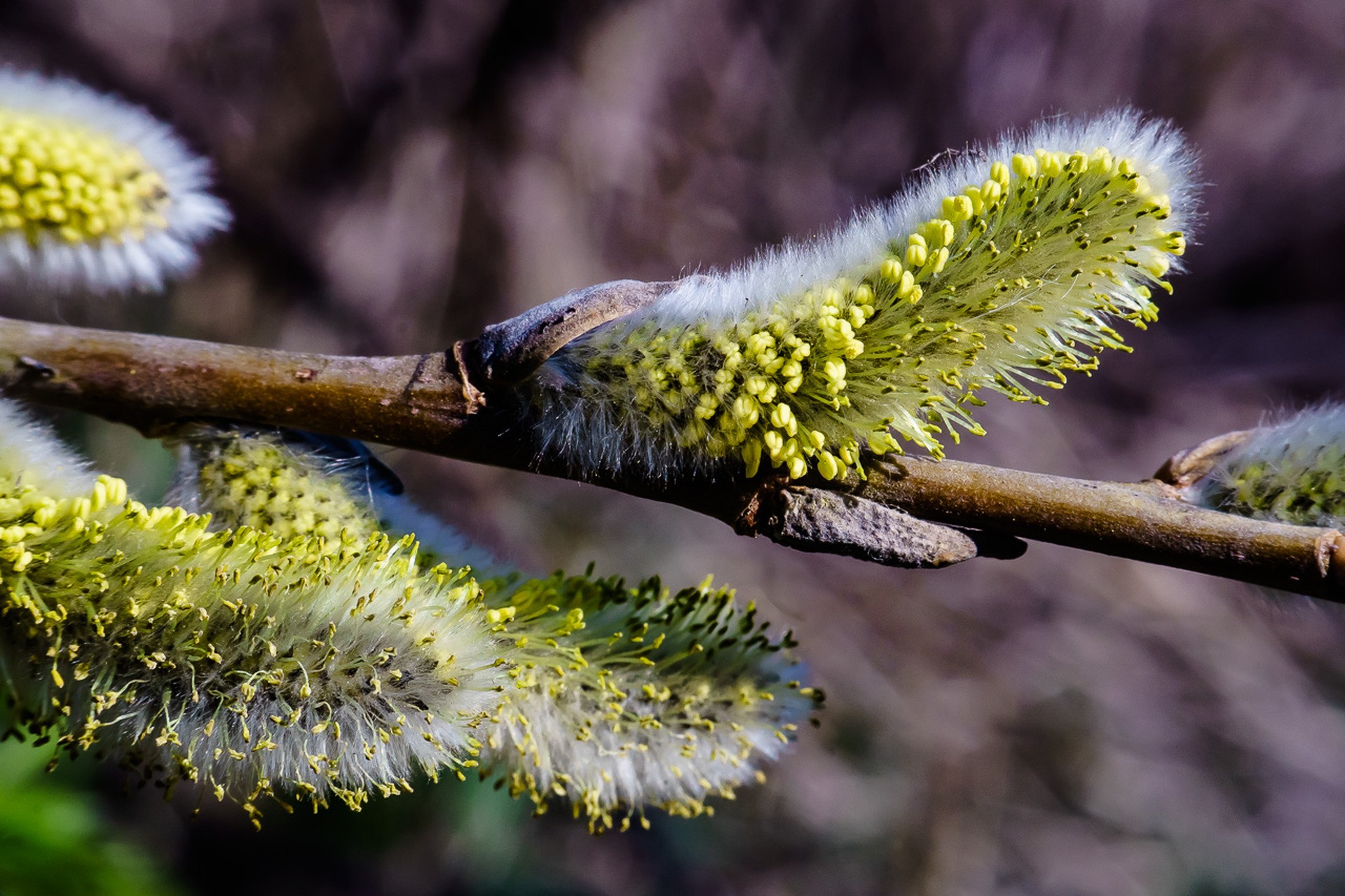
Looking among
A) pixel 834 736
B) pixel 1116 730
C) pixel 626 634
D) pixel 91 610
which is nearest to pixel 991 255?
pixel 626 634

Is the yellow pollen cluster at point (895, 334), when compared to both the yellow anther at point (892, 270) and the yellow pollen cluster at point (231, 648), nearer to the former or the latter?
the yellow anther at point (892, 270)

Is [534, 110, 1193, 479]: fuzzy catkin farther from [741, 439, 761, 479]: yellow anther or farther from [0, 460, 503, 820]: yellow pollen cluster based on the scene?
[0, 460, 503, 820]: yellow pollen cluster

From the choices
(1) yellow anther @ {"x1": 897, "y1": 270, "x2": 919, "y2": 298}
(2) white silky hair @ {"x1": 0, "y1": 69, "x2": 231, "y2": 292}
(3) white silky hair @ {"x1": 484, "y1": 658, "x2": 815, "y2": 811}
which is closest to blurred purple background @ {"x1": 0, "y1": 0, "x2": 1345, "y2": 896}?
(2) white silky hair @ {"x1": 0, "y1": 69, "x2": 231, "y2": 292}

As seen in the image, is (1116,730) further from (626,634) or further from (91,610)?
(91,610)

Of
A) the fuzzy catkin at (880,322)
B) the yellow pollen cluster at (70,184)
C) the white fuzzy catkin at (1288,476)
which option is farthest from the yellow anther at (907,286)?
the yellow pollen cluster at (70,184)

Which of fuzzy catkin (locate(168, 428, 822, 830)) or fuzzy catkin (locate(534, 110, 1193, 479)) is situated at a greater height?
fuzzy catkin (locate(534, 110, 1193, 479))

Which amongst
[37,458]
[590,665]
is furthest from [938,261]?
[37,458]
